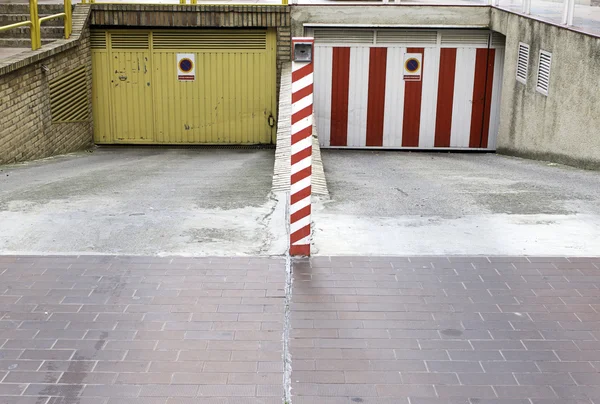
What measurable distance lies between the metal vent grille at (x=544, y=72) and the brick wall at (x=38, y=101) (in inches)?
314

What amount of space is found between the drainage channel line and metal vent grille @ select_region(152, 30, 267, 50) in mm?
8857

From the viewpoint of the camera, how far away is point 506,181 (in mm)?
9453

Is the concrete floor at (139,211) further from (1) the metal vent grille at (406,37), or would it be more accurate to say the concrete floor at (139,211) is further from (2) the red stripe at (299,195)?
(1) the metal vent grille at (406,37)

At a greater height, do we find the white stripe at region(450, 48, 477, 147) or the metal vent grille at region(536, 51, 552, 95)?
the metal vent grille at region(536, 51, 552, 95)

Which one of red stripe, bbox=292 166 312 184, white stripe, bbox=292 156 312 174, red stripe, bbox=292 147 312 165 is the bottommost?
red stripe, bbox=292 166 312 184

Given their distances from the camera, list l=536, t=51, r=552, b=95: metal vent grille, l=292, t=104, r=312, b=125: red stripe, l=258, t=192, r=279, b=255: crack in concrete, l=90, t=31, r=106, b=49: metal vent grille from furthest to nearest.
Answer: l=90, t=31, r=106, b=49: metal vent grille
l=536, t=51, r=552, b=95: metal vent grille
l=258, t=192, r=279, b=255: crack in concrete
l=292, t=104, r=312, b=125: red stripe

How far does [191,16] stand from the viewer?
13781 millimetres

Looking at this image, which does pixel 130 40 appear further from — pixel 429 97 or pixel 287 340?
Answer: pixel 287 340

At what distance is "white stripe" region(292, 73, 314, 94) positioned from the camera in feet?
19.2

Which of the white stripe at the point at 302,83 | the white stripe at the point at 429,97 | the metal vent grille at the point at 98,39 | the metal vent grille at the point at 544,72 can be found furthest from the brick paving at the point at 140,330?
the white stripe at the point at 429,97

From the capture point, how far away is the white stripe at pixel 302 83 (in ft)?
19.2

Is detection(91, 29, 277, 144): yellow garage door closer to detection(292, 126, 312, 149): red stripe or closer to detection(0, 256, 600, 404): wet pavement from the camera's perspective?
detection(292, 126, 312, 149): red stripe

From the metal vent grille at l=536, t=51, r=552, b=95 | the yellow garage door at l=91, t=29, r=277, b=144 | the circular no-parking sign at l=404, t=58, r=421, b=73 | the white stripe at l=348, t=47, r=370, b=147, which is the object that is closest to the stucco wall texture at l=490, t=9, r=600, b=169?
the metal vent grille at l=536, t=51, r=552, b=95

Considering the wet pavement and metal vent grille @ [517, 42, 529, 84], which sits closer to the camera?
the wet pavement
